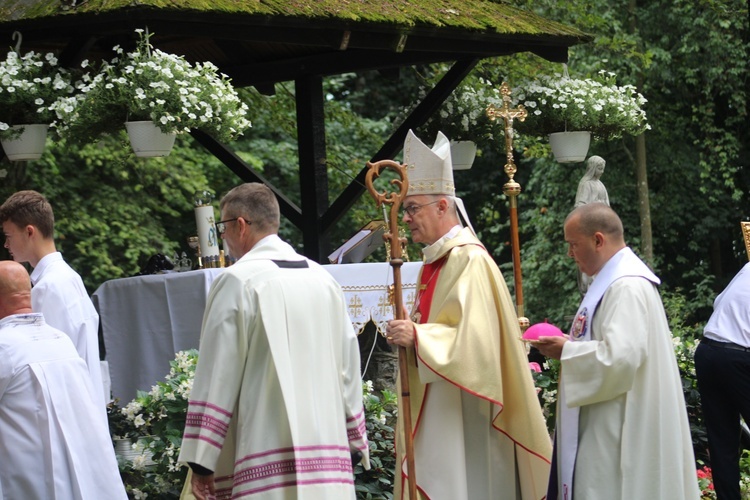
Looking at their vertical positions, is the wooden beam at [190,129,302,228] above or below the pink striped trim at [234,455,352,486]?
above

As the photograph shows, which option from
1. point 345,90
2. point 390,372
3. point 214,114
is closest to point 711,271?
point 345,90

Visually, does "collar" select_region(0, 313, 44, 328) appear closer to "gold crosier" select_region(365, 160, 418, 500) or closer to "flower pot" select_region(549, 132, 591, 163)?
"gold crosier" select_region(365, 160, 418, 500)

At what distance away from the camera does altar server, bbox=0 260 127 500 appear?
5.32m

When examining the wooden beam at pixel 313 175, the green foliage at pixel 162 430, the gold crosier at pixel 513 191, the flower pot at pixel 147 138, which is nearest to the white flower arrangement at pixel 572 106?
the gold crosier at pixel 513 191

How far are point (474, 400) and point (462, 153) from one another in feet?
15.5

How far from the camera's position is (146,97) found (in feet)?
24.6

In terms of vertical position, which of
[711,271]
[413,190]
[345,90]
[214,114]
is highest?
[345,90]

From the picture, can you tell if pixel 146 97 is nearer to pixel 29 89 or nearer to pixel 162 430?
pixel 29 89

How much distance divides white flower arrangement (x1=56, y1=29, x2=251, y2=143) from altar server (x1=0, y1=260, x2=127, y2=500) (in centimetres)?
231

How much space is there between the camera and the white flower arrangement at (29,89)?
7734mm

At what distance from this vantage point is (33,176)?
16.9 metres

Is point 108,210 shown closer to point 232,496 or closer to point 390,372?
point 390,372

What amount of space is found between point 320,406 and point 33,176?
41.5 feet

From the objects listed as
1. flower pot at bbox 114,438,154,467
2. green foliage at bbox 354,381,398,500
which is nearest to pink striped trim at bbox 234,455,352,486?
green foliage at bbox 354,381,398,500
